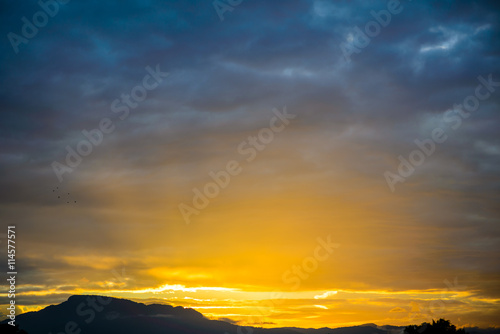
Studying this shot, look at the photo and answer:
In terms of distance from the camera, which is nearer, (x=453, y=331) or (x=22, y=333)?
(x=22, y=333)

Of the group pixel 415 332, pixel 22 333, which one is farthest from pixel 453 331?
pixel 22 333

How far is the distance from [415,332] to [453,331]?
8.39m

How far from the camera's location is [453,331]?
109 m

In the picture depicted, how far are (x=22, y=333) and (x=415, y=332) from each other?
277 feet

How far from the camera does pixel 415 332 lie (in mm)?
110438

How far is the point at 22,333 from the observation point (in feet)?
273

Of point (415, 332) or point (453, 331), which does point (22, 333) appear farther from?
point (453, 331)

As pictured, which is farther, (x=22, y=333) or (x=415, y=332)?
(x=415, y=332)

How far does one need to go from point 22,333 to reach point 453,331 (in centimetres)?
9144
